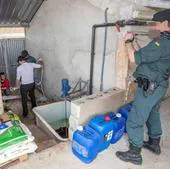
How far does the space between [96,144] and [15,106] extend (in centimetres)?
273

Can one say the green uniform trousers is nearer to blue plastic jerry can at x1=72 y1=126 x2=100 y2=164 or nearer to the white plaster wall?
blue plastic jerry can at x1=72 y1=126 x2=100 y2=164

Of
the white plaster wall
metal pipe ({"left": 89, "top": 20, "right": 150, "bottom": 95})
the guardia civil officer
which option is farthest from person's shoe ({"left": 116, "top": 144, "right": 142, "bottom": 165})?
metal pipe ({"left": 89, "top": 20, "right": 150, "bottom": 95})

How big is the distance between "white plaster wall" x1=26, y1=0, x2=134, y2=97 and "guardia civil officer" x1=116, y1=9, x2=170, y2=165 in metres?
0.76

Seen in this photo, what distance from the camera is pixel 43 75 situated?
178 inches

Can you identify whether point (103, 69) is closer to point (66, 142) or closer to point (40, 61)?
point (66, 142)

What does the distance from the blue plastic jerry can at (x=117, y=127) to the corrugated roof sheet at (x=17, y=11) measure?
8.72ft

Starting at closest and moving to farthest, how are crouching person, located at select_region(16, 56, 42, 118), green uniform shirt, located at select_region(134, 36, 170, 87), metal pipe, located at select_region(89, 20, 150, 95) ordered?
green uniform shirt, located at select_region(134, 36, 170, 87) → metal pipe, located at select_region(89, 20, 150, 95) → crouching person, located at select_region(16, 56, 42, 118)

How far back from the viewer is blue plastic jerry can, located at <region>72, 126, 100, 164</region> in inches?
72.6

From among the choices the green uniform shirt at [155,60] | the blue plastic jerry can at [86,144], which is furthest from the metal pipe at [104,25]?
the blue plastic jerry can at [86,144]

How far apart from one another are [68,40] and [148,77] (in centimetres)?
197

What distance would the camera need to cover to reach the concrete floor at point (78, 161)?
1852 millimetres

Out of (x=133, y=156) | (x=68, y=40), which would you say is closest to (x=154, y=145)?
(x=133, y=156)

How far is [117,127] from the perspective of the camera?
2.12 m

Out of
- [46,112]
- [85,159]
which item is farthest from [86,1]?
[85,159]
